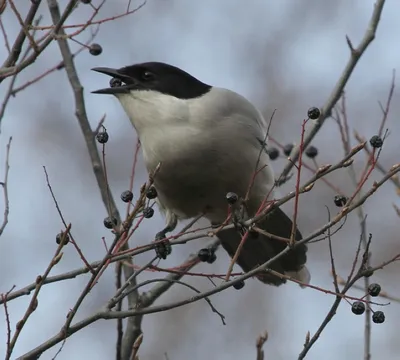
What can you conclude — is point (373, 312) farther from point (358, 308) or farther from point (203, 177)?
point (203, 177)

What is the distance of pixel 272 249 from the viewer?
5.08m

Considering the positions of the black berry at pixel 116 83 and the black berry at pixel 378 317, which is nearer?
the black berry at pixel 378 317

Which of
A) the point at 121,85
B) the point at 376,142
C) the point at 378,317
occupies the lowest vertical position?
the point at 378,317

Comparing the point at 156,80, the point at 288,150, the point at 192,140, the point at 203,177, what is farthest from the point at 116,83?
the point at 288,150

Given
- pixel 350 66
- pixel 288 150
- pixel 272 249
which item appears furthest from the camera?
pixel 288 150

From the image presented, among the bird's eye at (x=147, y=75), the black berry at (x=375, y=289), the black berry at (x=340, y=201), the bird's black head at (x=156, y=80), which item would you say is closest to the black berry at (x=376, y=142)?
the black berry at (x=340, y=201)

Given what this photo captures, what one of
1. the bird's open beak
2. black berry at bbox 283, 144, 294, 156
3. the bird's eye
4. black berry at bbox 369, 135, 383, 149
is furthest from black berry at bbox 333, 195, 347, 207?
black berry at bbox 283, 144, 294, 156

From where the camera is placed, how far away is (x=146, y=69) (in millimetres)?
4672

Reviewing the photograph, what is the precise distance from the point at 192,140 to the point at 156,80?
0.44 meters

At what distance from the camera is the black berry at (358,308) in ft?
11.2

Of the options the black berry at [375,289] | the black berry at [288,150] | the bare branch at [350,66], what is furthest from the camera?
the black berry at [288,150]

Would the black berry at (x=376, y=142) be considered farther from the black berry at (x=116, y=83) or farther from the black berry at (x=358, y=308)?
the black berry at (x=116, y=83)

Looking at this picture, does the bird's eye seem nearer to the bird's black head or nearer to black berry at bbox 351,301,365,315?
the bird's black head

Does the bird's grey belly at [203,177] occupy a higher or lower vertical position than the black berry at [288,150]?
lower
